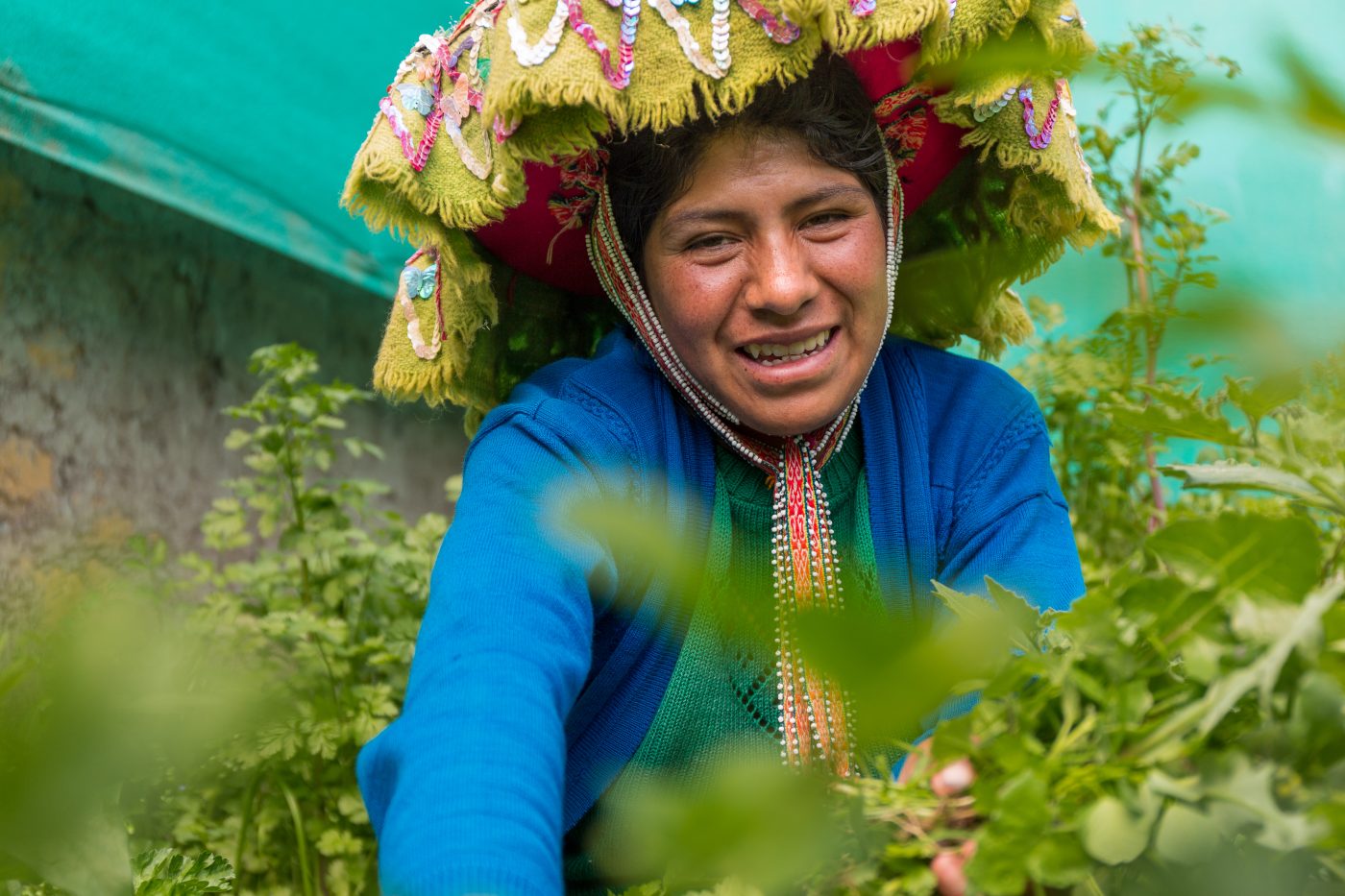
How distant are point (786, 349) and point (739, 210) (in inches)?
6.9

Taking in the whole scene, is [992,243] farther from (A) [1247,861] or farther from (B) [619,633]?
(A) [1247,861]

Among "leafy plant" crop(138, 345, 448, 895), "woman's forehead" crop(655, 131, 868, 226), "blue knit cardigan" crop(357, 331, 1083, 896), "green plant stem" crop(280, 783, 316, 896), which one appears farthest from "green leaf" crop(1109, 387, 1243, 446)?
"green plant stem" crop(280, 783, 316, 896)

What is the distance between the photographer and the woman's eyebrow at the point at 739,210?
1.54 metres

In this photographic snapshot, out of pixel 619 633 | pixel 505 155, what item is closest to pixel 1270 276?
pixel 505 155

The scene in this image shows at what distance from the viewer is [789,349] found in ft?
5.21

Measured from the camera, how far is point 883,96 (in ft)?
5.44

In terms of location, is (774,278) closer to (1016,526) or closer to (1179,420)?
(1016,526)

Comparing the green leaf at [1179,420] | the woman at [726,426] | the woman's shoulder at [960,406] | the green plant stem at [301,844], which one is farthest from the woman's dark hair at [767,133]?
the green plant stem at [301,844]

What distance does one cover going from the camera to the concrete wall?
2350mm

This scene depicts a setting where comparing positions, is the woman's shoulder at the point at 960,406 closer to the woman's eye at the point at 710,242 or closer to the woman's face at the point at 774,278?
the woman's face at the point at 774,278

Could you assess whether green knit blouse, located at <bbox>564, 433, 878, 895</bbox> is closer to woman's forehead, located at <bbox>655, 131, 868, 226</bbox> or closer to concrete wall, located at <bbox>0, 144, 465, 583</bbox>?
woman's forehead, located at <bbox>655, 131, 868, 226</bbox>

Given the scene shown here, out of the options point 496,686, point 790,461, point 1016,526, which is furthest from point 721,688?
point 496,686

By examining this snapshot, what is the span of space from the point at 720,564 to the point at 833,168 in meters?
0.49

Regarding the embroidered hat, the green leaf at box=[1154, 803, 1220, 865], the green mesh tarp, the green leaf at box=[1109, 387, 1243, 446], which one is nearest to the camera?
the green leaf at box=[1154, 803, 1220, 865]
